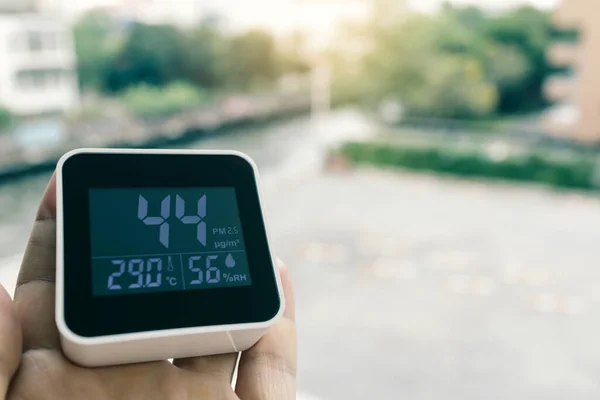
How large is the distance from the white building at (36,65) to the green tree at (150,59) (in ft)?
0.72

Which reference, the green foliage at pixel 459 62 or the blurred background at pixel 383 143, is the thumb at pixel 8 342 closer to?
the blurred background at pixel 383 143

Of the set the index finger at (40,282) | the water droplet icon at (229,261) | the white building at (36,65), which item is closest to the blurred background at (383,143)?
the white building at (36,65)

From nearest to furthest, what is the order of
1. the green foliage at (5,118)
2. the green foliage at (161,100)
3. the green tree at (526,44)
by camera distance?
the green foliage at (5,118) → the green foliage at (161,100) → the green tree at (526,44)

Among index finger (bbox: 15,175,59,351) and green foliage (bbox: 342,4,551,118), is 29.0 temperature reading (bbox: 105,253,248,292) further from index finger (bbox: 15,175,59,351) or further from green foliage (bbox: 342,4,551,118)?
green foliage (bbox: 342,4,551,118)

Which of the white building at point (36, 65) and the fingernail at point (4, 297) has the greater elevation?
the fingernail at point (4, 297)

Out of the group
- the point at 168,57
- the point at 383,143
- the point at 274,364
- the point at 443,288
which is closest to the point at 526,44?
the point at 383,143

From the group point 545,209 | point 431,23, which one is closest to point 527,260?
point 545,209

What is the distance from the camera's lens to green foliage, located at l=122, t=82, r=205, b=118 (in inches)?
123

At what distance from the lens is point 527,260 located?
136 inches

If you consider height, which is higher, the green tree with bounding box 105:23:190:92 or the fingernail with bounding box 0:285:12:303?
the fingernail with bounding box 0:285:12:303

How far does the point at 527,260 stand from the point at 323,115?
9.01ft

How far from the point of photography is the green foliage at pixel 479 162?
4.74m

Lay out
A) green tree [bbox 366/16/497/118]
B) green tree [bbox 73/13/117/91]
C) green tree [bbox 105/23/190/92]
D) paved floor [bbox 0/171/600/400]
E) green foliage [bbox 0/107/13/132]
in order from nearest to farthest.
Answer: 1. paved floor [bbox 0/171/600/400]
2. green foliage [bbox 0/107/13/132]
3. green tree [bbox 73/13/117/91]
4. green tree [bbox 105/23/190/92]
5. green tree [bbox 366/16/497/118]

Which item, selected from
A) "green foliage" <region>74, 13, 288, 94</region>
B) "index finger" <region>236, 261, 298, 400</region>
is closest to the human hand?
"index finger" <region>236, 261, 298, 400</region>
